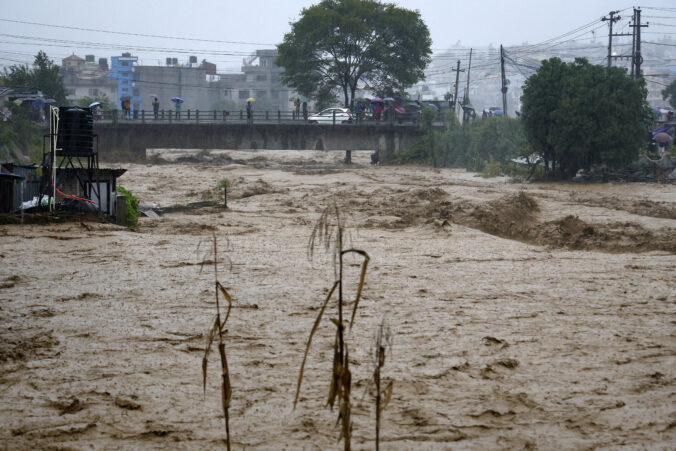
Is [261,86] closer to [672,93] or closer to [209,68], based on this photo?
[209,68]

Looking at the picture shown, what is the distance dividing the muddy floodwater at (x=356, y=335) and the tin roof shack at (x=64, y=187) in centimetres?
88

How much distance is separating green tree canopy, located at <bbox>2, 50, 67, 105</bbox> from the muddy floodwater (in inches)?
1532

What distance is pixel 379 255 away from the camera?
43.3 feet

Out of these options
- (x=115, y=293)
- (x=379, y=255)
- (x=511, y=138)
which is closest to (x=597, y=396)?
(x=115, y=293)

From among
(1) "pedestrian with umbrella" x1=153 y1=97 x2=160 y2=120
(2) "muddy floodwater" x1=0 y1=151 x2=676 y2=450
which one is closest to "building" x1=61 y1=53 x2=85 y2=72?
(1) "pedestrian with umbrella" x1=153 y1=97 x2=160 y2=120

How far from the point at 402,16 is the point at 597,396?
4916 centimetres

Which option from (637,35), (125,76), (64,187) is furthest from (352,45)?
(125,76)

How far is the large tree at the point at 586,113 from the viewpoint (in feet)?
88.9

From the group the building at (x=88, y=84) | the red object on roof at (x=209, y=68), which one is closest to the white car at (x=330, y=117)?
the building at (x=88, y=84)

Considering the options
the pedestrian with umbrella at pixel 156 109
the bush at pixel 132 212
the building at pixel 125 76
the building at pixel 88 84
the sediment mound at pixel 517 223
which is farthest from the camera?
the building at pixel 88 84

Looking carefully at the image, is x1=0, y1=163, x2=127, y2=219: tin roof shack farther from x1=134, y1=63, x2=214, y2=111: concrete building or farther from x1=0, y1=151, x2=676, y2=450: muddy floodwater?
→ x1=134, y1=63, x2=214, y2=111: concrete building

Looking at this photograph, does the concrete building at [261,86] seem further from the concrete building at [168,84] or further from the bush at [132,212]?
the bush at [132,212]

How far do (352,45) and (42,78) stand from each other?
69.7 feet

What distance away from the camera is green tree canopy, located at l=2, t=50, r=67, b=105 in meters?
51.3
